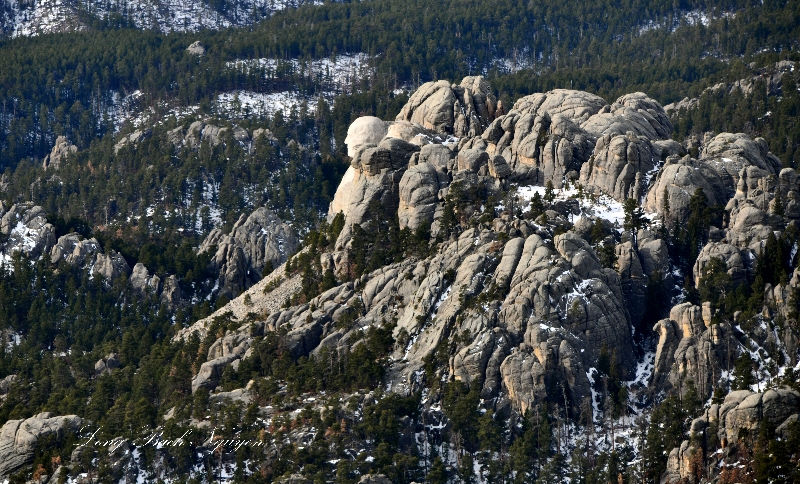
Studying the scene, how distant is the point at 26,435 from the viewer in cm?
15275

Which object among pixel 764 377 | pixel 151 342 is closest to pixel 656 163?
pixel 764 377

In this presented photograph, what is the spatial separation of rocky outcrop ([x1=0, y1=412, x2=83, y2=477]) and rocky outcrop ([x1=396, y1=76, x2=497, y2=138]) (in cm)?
6184

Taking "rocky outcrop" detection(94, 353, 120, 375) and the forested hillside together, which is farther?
"rocky outcrop" detection(94, 353, 120, 375)

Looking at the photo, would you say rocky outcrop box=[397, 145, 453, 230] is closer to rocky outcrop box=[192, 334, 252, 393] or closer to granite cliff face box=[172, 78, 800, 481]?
granite cliff face box=[172, 78, 800, 481]

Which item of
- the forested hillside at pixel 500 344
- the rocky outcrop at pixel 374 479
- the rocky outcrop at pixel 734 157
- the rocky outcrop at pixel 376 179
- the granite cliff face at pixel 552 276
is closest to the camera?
the rocky outcrop at pixel 374 479

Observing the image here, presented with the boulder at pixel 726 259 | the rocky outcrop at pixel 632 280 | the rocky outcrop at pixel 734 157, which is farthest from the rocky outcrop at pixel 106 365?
the rocky outcrop at pixel 734 157

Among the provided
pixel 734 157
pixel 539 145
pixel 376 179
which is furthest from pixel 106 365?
pixel 734 157

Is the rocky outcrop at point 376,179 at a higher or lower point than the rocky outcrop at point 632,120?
lower

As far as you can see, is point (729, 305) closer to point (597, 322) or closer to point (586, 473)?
point (597, 322)

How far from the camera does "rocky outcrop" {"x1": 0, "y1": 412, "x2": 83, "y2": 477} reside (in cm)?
15138

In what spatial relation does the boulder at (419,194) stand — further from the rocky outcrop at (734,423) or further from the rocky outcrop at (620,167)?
the rocky outcrop at (734,423)

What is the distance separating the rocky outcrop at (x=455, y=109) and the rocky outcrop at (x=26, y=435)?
6184 centimetres

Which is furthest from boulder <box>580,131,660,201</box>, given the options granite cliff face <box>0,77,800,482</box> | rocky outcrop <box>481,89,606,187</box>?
rocky outcrop <box>481,89,606,187</box>

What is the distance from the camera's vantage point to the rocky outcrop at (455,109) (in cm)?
18888
